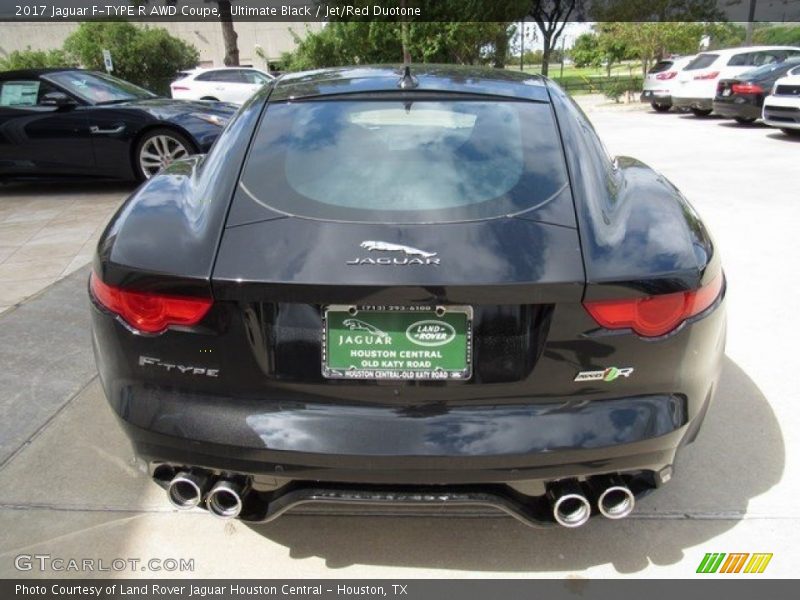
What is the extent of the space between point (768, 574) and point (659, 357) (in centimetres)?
94

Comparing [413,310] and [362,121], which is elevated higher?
[362,121]

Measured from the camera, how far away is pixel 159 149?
7.75m

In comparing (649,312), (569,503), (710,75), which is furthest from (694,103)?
(569,503)

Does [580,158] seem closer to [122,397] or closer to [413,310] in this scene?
[413,310]

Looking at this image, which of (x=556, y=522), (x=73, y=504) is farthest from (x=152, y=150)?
(x=556, y=522)

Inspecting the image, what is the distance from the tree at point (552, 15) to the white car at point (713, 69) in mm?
16761

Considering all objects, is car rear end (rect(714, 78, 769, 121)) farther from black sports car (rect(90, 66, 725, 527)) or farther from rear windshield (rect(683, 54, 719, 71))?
black sports car (rect(90, 66, 725, 527))

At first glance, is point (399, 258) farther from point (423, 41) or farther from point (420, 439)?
point (423, 41)

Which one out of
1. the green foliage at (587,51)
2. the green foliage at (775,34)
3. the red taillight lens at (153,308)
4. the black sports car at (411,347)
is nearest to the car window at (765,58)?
the black sports car at (411,347)

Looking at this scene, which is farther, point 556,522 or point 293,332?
point 556,522

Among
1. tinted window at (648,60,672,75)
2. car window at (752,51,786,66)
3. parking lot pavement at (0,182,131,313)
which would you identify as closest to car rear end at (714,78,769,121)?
car window at (752,51,786,66)

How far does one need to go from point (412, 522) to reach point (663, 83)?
17.9 m

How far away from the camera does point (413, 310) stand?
1.81 metres

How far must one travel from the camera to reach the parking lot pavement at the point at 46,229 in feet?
16.9
